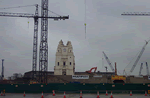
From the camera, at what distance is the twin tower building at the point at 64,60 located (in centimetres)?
10331

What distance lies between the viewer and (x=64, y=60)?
104312mm

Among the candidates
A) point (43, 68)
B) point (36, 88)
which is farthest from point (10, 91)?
point (43, 68)

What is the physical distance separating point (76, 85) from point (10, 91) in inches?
587

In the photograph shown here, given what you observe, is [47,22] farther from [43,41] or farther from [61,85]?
[61,85]

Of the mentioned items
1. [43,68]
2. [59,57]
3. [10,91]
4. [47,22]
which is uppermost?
[47,22]

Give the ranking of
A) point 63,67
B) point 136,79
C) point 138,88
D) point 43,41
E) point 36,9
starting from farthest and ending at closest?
point 63,67, point 36,9, point 136,79, point 43,41, point 138,88

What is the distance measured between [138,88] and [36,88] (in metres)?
22.4

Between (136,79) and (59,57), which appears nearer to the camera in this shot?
(136,79)

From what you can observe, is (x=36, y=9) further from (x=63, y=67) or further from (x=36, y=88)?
(x=36, y=88)

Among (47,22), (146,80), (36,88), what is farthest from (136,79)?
(36,88)

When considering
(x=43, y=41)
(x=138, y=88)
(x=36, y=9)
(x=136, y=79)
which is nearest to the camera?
(x=138, y=88)

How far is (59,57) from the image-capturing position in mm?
104062

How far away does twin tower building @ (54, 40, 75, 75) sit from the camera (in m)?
103

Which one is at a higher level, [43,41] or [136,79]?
[43,41]
